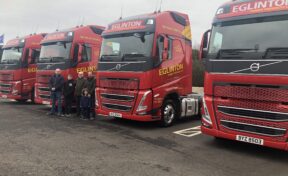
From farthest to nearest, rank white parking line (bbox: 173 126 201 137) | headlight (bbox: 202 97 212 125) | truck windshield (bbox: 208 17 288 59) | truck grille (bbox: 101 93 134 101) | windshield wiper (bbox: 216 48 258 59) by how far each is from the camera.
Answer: truck grille (bbox: 101 93 134 101) < white parking line (bbox: 173 126 201 137) < headlight (bbox: 202 97 212 125) < windshield wiper (bbox: 216 48 258 59) < truck windshield (bbox: 208 17 288 59)

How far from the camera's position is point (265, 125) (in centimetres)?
661

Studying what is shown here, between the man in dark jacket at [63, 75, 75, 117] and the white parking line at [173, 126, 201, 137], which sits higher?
the man in dark jacket at [63, 75, 75, 117]

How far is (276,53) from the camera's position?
6434mm

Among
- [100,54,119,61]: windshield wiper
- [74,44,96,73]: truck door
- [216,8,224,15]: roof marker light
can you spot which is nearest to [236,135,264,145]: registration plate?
[216,8,224,15]: roof marker light

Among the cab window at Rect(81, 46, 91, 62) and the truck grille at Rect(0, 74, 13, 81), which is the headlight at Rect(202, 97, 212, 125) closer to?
the cab window at Rect(81, 46, 91, 62)

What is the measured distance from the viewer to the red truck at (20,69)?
14883 millimetres

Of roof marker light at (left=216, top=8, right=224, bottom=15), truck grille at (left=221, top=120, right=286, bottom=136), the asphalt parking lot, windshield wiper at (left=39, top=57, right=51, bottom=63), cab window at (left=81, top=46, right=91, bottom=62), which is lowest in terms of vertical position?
the asphalt parking lot

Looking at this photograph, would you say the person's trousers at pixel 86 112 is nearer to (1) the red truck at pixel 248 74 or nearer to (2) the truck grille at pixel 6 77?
(1) the red truck at pixel 248 74

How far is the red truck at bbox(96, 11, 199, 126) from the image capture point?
9211mm

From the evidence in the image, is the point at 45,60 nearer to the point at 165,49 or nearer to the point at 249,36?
the point at 165,49

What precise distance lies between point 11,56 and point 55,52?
3.98 m

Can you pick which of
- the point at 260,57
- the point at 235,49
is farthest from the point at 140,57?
the point at 260,57

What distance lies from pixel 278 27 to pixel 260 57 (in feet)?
2.28

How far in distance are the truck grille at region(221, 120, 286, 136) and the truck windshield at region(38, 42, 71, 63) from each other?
7137 millimetres
